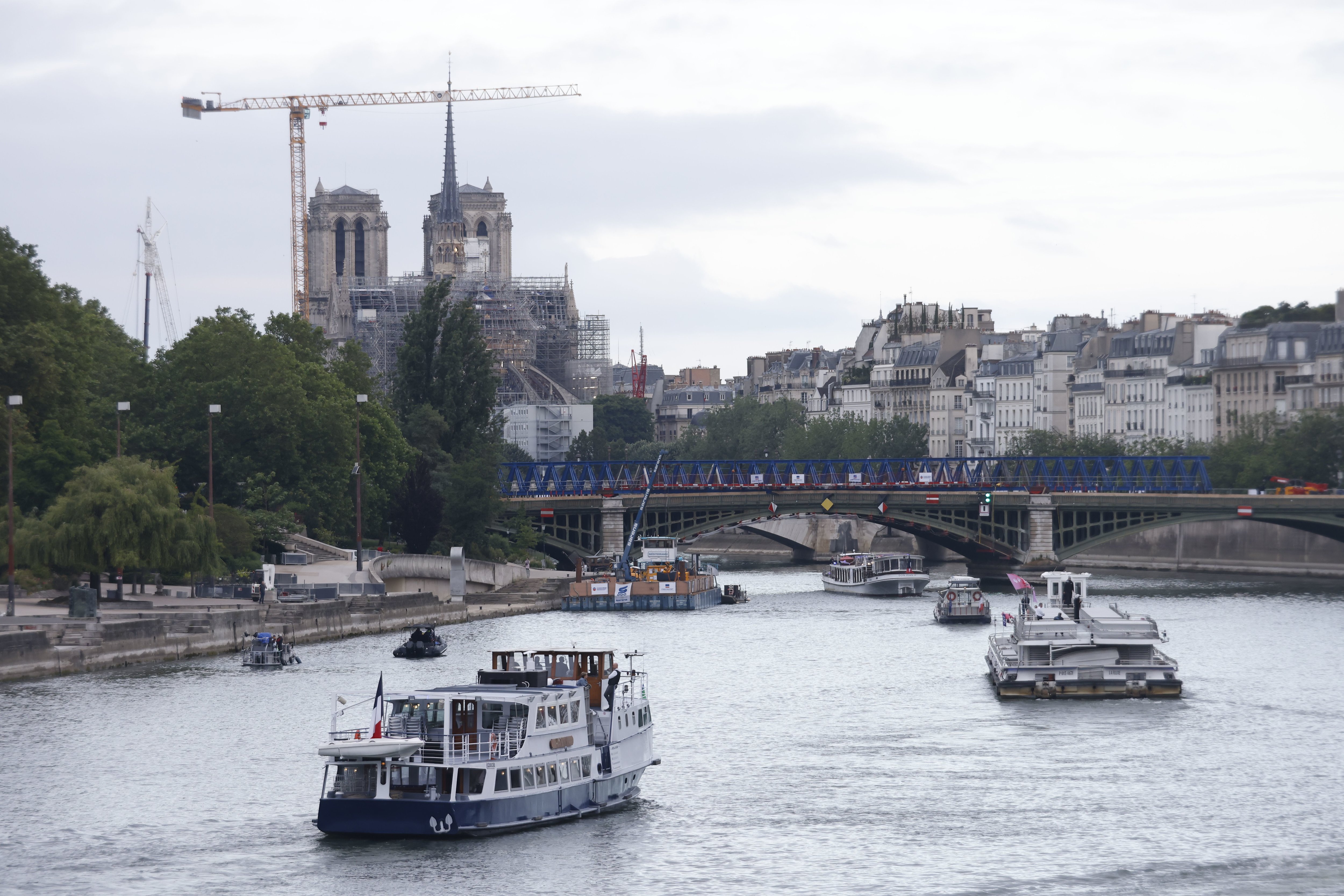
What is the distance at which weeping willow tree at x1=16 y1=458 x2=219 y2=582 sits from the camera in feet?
245

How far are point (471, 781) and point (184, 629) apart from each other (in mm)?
32433

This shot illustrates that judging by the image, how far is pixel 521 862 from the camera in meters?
40.7

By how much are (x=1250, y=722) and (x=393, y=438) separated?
59.4 metres

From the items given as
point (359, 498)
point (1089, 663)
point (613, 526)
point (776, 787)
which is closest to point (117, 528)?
point (359, 498)

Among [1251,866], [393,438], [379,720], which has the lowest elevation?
[1251,866]

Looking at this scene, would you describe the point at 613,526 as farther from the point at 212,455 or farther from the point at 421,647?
the point at 421,647

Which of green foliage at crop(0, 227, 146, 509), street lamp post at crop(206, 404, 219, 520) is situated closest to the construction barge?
street lamp post at crop(206, 404, 219, 520)

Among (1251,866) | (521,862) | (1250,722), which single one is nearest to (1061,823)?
(1251,866)

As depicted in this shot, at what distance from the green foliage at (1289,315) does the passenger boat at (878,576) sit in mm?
49611

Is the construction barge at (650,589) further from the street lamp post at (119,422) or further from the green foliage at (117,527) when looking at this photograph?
the green foliage at (117,527)

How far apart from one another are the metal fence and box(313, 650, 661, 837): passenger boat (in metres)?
76.1

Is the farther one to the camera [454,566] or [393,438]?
[393,438]

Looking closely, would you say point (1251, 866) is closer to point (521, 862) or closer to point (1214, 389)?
point (521, 862)

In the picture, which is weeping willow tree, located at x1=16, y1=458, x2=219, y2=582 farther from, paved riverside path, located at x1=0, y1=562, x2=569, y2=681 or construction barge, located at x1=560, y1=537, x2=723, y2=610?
construction barge, located at x1=560, y1=537, x2=723, y2=610
